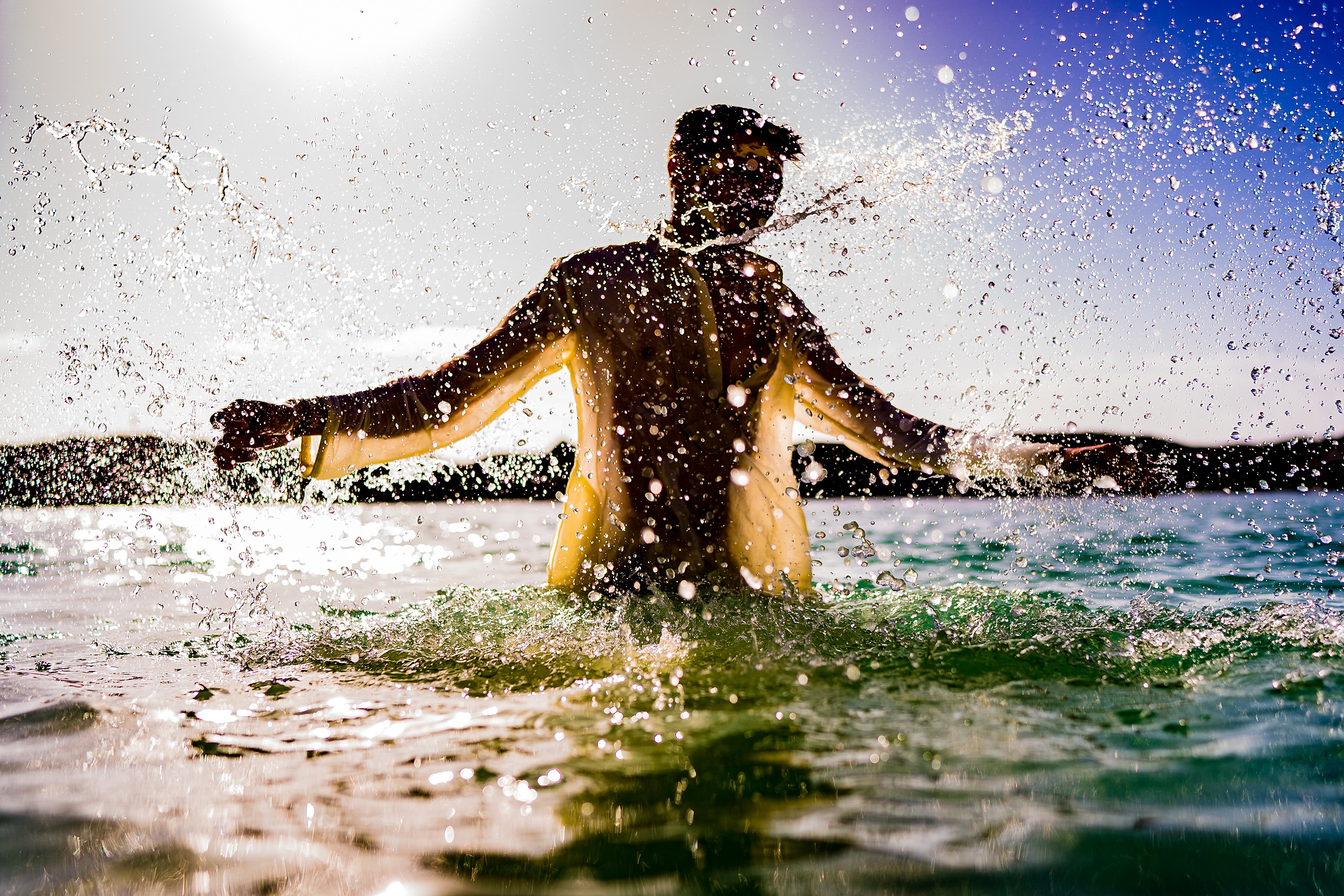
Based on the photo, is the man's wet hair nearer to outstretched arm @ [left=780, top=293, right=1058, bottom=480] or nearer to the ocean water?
outstretched arm @ [left=780, top=293, right=1058, bottom=480]

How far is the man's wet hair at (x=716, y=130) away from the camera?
2.99 meters

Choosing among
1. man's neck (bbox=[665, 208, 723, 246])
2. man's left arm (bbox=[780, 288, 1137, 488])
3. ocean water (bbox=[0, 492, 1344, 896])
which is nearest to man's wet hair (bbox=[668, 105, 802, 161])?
man's neck (bbox=[665, 208, 723, 246])

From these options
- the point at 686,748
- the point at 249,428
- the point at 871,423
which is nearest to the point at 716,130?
the point at 871,423

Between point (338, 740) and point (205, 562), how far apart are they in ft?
24.6

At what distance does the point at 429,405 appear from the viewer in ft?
9.41

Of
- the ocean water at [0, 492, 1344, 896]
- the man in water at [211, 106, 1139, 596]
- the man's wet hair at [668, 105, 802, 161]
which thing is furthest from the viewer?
the man's wet hair at [668, 105, 802, 161]

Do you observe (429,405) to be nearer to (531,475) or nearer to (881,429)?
(531,475)

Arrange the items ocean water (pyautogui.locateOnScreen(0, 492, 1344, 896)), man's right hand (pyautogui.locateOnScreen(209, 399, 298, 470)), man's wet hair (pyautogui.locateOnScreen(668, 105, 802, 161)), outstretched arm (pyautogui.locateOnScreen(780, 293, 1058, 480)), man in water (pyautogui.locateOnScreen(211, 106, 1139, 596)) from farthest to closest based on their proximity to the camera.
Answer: outstretched arm (pyautogui.locateOnScreen(780, 293, 1058, 480)), man's wet hair (pyautogui.locateOnScreen(668, 105, 802, 161)), man in water (pyautogui.locateOnScreen(211, 106, 1139, 596)), man's right hand (pyautogui.locateOnScreen(209, 399, 298, 470)), ocean water (pyautogui.locateOnScreen(0, 492, 1344, 896))

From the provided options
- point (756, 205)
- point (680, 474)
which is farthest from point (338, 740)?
point (756, 205)

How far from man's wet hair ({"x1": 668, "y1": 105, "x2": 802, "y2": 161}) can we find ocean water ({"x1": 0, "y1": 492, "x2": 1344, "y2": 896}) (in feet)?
4.66

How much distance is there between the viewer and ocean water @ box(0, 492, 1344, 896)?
1.41 metres

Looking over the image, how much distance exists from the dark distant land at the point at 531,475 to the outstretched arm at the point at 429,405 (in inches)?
8.8

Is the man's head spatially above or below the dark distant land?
above

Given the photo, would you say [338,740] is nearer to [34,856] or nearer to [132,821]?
[132,821]
